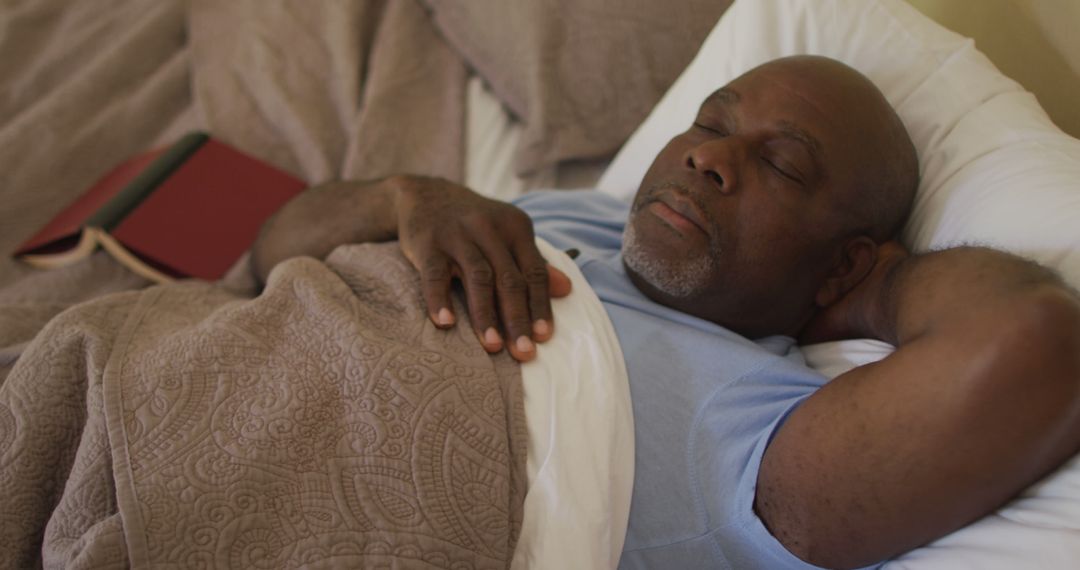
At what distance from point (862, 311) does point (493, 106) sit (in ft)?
2.99

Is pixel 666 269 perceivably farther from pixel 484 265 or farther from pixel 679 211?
pixel 484 265

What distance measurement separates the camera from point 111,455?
77 cm

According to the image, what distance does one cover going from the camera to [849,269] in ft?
3.41

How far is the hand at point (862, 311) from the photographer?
0.95 metres

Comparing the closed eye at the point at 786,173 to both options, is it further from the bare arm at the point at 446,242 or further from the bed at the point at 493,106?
the bare arm at the point at 446,242

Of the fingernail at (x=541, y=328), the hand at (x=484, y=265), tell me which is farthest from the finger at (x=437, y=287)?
the fingernail at (x=541, y=328)

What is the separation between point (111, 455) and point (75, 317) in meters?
0.23

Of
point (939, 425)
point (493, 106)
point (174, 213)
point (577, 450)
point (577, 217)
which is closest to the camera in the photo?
point (939, 425)

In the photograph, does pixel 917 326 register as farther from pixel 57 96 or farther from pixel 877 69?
pixel 57 96

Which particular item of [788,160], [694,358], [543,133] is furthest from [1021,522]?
[543,133]

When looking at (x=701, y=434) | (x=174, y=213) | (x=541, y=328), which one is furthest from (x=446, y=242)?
(x=174, y=213)

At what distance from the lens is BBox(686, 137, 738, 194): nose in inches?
38.8

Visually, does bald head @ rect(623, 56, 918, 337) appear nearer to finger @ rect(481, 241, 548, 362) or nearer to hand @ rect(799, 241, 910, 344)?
hand @ rect(799, 241, 910, 344)

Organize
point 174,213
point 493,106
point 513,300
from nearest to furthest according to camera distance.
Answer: point 513,300 → point 174,213 → point 493,106
